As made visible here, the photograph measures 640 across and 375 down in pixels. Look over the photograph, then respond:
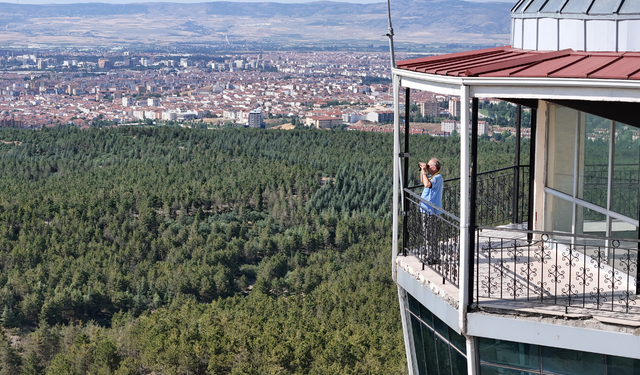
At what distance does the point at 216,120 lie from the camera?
175 metres

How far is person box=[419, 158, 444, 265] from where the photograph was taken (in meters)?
8.27

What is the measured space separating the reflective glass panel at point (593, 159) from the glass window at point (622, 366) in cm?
190

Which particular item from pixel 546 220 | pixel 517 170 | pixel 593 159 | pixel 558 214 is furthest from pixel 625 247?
pixel 517 170

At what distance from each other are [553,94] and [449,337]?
8.66 ft

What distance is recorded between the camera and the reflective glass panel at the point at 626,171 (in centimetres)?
748

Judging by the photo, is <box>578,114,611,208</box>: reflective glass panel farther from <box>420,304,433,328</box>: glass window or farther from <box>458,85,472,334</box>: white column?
<box>420,304,433,328</box>: glass window

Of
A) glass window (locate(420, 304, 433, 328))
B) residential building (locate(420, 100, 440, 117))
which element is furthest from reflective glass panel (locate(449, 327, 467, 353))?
Result: residential building (locate(420, 100, 440, 117))

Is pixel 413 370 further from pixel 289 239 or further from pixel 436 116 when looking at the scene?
pixel 436 116

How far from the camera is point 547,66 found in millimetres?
6891

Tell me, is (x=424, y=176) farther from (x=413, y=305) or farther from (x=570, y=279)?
(x=570, y=279)

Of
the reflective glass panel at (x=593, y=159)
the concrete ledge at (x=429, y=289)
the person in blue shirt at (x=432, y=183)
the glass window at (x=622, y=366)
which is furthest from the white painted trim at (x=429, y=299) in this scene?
the reflective glass panel at (x=593, y=159)

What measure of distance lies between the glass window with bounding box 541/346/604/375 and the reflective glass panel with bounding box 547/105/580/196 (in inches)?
96.3

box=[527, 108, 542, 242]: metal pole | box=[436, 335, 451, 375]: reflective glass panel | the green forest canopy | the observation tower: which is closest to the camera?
the observation tower

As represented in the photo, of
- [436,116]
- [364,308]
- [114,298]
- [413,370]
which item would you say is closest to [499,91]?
[413,370]
